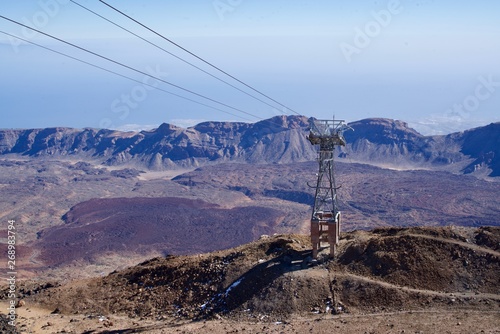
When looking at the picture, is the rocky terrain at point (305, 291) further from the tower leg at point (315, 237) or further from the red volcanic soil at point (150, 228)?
the red volcanic soil at point (150, 228)

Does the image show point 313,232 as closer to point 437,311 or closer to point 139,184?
point 437,311

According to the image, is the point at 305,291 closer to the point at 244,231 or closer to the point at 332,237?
the point at 332,237

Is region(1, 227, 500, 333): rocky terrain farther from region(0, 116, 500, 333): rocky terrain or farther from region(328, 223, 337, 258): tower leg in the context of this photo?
region(328, 223, 337, 258): tower leg

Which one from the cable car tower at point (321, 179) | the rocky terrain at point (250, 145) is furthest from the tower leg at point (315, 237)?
the rocky terrain at point (250, 145)

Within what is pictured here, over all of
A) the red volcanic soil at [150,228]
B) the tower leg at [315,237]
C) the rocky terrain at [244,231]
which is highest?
the tower leg at [315,237]

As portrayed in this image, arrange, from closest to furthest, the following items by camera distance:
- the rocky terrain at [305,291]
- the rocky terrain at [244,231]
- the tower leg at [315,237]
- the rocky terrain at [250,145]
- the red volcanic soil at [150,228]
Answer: the rocky terrain at [305,291] → the rocky terrain at [244,231] → the tower leg at [315,237] → the red volcanic soil at [150,228] → the rocky terrain at [250,145]

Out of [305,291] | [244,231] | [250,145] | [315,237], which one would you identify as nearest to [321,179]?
[315,237]

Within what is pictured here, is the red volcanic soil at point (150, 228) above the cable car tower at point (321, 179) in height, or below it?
below
